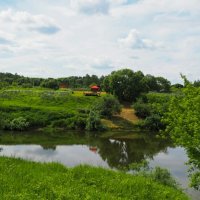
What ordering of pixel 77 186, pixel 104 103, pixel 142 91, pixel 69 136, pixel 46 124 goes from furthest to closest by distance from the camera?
pixel 142 91 → pixel 104 103 → pixel 46 124 → pixel 69 136 → pixel 77 186

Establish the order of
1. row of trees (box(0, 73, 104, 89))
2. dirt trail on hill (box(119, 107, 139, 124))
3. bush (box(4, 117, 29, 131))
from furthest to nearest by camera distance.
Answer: row of trees (box(0, 73, 104, 89)) → dirt trail on hill (box(119, 107, 139, 124)) → bush (box(4, 117, 29, 131))

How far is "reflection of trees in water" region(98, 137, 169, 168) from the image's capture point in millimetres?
47062

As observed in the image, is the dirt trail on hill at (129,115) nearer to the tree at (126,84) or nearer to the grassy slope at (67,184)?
the tree at (126,84)

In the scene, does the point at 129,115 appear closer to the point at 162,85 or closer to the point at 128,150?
the point at 128,150

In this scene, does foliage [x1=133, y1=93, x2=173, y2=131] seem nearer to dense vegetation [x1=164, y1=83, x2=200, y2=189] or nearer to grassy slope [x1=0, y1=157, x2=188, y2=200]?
dense vegetation [x1=164, y1=83, x2=200, y2=189]

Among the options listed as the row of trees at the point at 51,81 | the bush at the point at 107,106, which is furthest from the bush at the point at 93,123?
the row of trees at the point at 51,81

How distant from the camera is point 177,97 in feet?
71.4

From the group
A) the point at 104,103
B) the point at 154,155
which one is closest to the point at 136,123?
the point at 104,103

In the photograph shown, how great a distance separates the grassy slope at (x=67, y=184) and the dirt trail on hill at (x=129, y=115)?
67055mm

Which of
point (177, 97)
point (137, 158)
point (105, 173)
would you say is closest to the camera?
point (105, 173)

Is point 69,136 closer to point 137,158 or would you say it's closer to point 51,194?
point 137,158

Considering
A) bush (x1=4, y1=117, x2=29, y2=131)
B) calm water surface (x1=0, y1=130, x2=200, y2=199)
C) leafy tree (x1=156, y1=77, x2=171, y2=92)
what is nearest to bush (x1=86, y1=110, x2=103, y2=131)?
calm water surface (x1=0, y1=130, x2=200, y2=199)

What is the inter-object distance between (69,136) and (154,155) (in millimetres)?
19770

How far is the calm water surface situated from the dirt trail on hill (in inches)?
419
